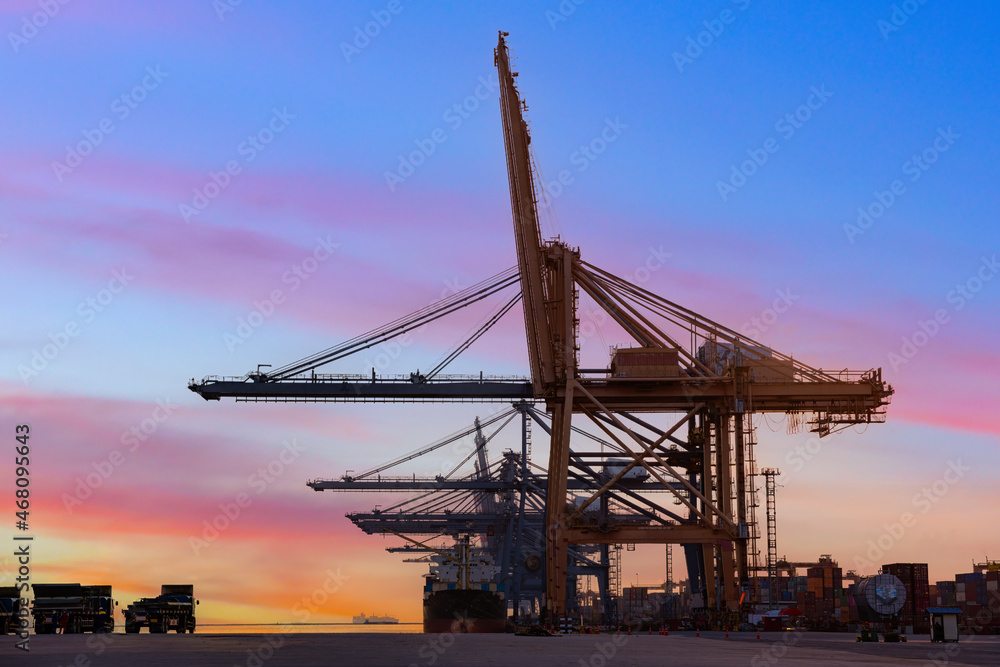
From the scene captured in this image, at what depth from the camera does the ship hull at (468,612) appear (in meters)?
65.4

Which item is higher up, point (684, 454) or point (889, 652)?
point (684, 454)

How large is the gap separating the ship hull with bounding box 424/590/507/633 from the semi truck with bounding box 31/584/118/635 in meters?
20.3

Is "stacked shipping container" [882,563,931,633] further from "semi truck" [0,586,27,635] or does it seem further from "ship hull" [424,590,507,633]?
"semi truck" [0,586,27,635]

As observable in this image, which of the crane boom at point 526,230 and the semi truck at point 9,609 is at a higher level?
the crane boom at point 526,230

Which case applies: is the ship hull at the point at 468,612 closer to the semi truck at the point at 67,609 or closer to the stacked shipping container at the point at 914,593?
the semi truck at the point at 67,609

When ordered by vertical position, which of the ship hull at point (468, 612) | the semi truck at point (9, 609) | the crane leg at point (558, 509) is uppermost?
the crane leg at point (558, 509)

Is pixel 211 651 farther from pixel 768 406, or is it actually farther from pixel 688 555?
pixel 688 555

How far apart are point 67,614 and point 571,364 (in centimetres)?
2647

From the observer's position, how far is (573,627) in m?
54.1

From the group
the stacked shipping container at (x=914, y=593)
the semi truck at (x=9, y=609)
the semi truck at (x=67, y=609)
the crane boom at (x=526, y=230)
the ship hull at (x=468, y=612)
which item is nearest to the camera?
the semi truck at (x=67, y=609)

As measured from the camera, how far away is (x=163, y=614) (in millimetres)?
53531

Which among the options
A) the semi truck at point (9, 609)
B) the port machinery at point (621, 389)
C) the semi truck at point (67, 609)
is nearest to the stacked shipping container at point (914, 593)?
the port machinery at point (621, 389)

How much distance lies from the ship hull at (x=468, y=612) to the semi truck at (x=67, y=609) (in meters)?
20.3

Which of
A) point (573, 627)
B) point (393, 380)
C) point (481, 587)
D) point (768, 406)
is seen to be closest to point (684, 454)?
point (768, 406)
